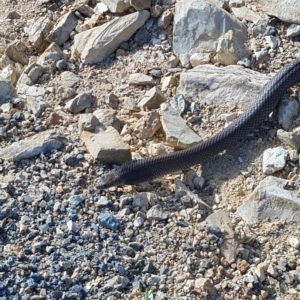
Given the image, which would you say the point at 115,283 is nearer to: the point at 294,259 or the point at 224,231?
the point at 224,231

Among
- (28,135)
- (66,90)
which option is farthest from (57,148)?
(66,90)

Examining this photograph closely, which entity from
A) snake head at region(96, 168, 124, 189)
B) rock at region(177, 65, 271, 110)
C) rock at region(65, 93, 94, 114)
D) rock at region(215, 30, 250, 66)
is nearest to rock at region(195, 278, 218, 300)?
snake head at region(96, 168, 124, 189)

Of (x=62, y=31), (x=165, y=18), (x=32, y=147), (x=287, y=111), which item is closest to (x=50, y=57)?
(x=62, y=31)

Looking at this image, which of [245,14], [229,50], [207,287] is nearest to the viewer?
[207,287]

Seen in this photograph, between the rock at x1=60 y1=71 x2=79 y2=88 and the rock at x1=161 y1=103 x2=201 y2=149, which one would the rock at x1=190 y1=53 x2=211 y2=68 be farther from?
the rock at x1=60 y1=71 x2=79 y2=88

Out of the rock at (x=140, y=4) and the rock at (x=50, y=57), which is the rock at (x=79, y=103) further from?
the rock at (x=140, y=4)

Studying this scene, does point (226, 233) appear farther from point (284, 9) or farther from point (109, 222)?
point (284, 9)
